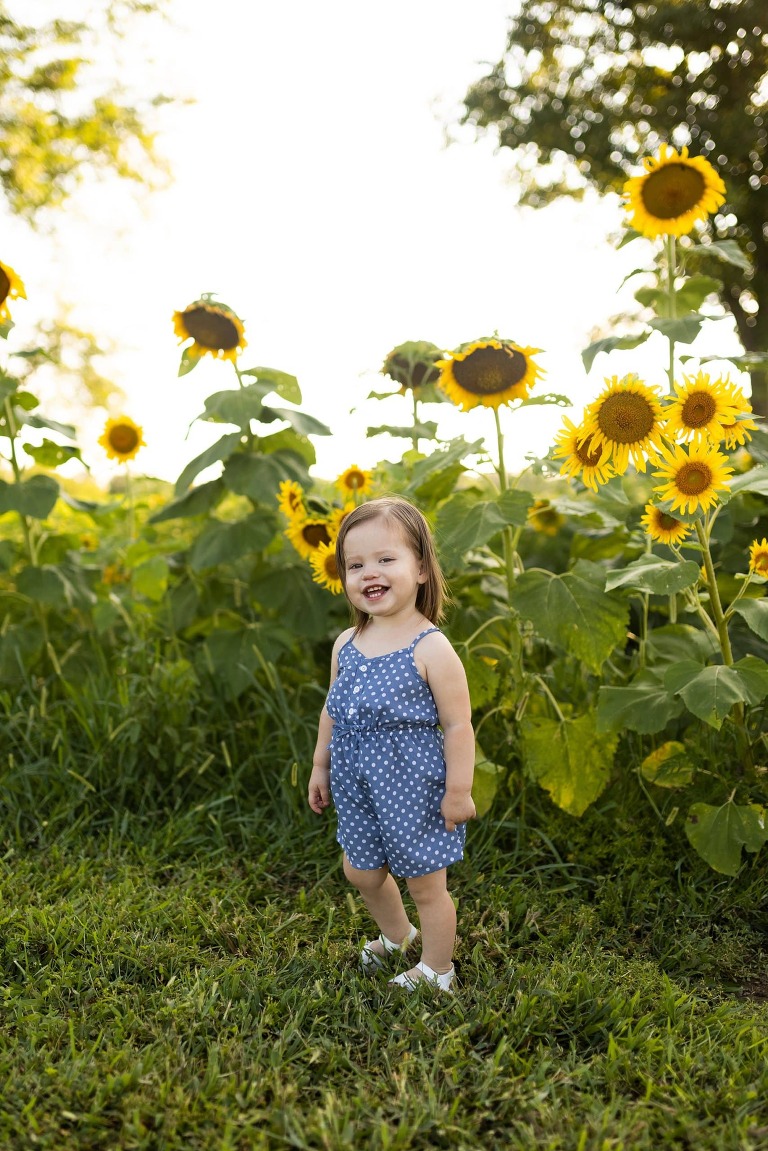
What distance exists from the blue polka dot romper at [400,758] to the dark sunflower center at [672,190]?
5.67 feet

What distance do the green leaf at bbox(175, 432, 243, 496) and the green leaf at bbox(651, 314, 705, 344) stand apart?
1.58 m

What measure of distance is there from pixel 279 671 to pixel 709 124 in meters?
7.03

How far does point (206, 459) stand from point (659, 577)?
1.79 m

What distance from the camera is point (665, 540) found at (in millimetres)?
2996

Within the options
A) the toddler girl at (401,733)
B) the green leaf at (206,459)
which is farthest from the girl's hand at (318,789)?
the green leaf at (206,459)

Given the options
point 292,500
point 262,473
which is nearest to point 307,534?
point 292,500

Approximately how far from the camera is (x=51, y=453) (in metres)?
4.26

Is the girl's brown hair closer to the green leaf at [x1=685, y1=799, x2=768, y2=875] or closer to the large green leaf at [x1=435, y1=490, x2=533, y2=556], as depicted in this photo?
the large green leaf at [x1=435, y1=490, x2=533, y2=556]

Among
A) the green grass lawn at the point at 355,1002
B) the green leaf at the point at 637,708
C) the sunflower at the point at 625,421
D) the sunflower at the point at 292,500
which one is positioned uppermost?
the sunflower at the point at 625,421

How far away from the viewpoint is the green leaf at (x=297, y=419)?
12.8ft

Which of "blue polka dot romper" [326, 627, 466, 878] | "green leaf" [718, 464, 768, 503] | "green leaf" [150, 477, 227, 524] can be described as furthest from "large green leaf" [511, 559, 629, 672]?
"green leaf" [150, 477, 227, 524]

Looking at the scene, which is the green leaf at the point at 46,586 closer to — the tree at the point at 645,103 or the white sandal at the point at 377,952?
the white sandal at the point at 377,952

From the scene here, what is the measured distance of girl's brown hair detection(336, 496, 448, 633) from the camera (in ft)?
8.28

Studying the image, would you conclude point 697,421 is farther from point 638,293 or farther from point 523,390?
point 638,293
